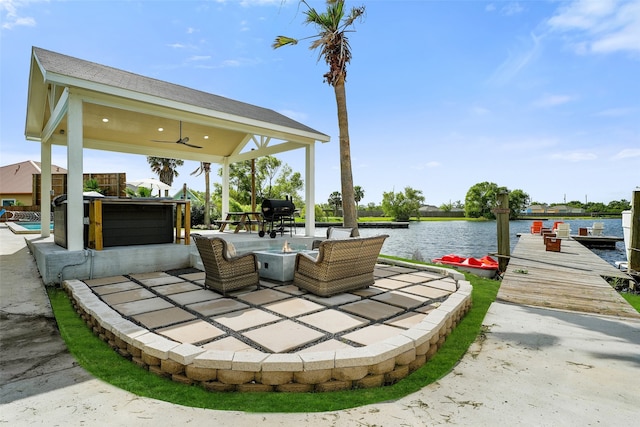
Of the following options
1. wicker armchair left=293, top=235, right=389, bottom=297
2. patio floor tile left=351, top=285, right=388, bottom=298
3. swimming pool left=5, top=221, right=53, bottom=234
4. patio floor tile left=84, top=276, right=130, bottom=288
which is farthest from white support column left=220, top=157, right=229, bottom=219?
patio floor tile left=351, top=285, right=388, bottom=298

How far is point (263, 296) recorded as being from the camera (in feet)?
13.7

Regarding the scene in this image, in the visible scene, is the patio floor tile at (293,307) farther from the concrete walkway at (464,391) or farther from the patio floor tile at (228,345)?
the concrete walkway at (464,391)

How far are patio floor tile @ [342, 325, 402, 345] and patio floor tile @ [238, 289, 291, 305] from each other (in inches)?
56.0

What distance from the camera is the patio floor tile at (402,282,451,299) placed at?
4.31 m

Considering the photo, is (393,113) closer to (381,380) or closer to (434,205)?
(381,380)

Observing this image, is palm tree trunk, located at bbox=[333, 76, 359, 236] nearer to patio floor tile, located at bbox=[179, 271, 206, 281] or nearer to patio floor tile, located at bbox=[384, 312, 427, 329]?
patio floor tile, located at bbox=[179, 271, 206, 281]

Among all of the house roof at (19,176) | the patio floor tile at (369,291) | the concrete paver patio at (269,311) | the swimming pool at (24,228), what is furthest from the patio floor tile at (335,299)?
the house roof at (19,176)

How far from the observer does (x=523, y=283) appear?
5.84 m

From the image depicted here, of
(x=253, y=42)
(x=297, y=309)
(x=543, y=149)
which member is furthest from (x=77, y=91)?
(x=543, y=149)

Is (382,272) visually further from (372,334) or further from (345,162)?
(345,162)

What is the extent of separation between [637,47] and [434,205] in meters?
87.3

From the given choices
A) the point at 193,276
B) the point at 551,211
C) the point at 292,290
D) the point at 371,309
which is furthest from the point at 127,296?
the point at 551,211

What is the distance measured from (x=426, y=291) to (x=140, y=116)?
7.91 metres

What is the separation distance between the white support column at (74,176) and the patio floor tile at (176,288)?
1.78 m
